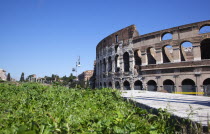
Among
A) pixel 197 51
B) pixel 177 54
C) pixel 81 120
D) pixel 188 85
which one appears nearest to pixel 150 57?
pixel 177 54

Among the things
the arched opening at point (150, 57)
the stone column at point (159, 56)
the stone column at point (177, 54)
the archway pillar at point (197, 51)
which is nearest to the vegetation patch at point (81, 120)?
the stone column at point (177, 54)

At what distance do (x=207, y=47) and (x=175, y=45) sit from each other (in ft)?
19.0

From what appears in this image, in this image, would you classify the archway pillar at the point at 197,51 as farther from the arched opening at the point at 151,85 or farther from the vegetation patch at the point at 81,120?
the vegetation patch at the point at 81,120

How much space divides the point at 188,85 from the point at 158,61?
166 inches

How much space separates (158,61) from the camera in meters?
Answer: 18.7

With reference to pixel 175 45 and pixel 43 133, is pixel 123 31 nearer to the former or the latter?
pixel 175 45

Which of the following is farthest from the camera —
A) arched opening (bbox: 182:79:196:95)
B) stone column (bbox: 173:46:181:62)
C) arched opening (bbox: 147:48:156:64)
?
arched opening (bbox: 147:48:156:64)

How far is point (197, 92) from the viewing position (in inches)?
617

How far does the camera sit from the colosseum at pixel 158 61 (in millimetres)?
16297

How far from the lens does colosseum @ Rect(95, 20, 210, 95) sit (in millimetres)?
16297

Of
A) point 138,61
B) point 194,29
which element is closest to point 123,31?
point 138,61

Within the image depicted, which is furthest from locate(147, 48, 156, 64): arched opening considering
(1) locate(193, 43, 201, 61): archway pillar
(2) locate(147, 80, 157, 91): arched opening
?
(1) locate(193, 43, 201, 61): archway pillar

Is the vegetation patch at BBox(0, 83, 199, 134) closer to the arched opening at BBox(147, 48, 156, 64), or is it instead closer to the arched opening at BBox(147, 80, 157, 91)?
the arched opening at BBox(147, 80, 157, 91)

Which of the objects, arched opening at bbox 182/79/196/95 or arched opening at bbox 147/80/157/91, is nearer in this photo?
arched opening at bbox 182/79/196/95
